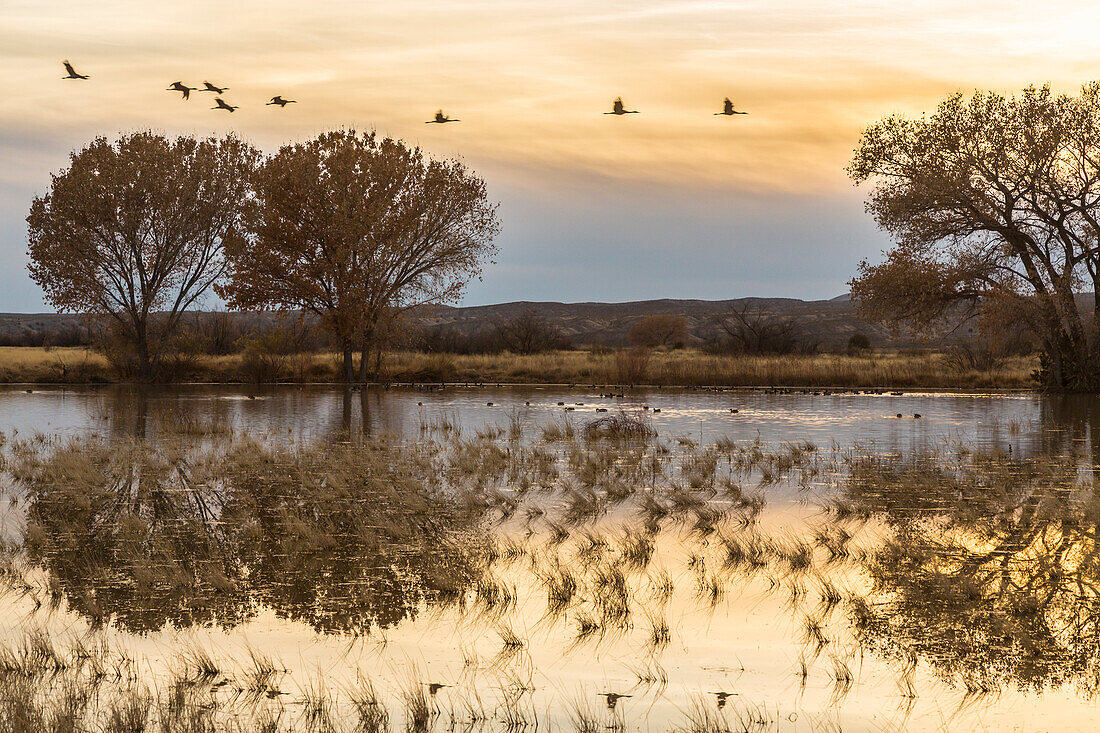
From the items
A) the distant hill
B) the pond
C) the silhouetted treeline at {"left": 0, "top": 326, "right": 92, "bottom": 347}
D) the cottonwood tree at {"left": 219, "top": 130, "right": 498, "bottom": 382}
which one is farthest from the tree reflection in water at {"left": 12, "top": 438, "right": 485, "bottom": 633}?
the distant hill

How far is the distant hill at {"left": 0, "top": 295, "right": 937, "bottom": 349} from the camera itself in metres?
130

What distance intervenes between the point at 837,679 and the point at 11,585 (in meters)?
6.34

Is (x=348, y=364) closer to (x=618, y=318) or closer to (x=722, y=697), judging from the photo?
(x=722, y=697)

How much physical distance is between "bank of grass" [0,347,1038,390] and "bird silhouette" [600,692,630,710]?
38503 millimetres

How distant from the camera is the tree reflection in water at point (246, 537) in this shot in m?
8.01

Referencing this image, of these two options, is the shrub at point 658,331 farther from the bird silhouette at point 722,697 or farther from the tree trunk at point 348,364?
the bird silhouette at point 722,697

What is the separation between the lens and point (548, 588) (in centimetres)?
850

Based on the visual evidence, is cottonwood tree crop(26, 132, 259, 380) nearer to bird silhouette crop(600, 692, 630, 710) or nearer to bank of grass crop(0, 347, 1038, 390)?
bank of grass crop(0, 347, 1038, 390)

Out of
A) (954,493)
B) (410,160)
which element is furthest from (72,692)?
(410,160)

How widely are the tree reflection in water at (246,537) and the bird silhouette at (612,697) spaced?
2090mm

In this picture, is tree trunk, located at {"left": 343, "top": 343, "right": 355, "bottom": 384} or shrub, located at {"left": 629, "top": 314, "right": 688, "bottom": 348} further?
shrub, located at {"left": 629, "top": 314, "right": 688, "bottom": 348}

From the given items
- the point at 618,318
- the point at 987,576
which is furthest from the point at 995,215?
the point at 618,318

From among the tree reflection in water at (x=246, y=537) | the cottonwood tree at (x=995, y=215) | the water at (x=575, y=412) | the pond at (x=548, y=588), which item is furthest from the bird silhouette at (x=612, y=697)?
the cottonwood tree at (x=995, y=215)

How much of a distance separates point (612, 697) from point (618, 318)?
15308cm
